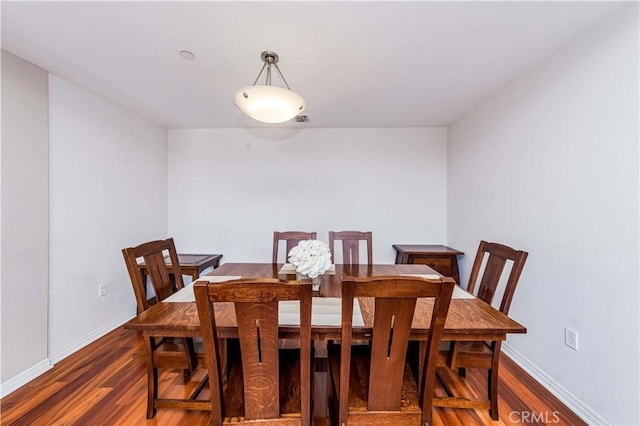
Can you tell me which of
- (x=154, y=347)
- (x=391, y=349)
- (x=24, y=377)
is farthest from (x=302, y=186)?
(x=24, y=377)

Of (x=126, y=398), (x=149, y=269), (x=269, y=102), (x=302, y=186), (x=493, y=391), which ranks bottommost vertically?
(x=126, y=398)

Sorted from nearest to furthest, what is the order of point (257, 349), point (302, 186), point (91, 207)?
1. point (257, 349)
2. point (91, 207)
3. point (302, 186)

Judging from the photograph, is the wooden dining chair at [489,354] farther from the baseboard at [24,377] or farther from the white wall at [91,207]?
the white wall at [91,207]

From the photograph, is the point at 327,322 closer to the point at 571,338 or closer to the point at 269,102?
the point at 269,102

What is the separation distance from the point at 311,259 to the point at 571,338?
173cm

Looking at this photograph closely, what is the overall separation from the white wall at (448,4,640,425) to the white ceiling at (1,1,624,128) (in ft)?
0.83

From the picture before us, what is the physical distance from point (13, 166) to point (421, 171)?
390cm

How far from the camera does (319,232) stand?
3693 mm

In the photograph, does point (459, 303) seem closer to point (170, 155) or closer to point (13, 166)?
point (13, 166)

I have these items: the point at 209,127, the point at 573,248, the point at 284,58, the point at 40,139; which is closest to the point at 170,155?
the point at 209,127

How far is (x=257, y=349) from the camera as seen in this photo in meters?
1.03

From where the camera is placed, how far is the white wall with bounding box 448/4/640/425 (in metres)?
1.44

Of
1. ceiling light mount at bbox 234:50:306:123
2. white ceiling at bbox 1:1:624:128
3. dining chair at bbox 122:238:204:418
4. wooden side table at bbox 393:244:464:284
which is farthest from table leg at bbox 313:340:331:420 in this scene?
white ceiling at bbox 1:1:624:128

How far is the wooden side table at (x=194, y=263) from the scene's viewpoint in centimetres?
295
